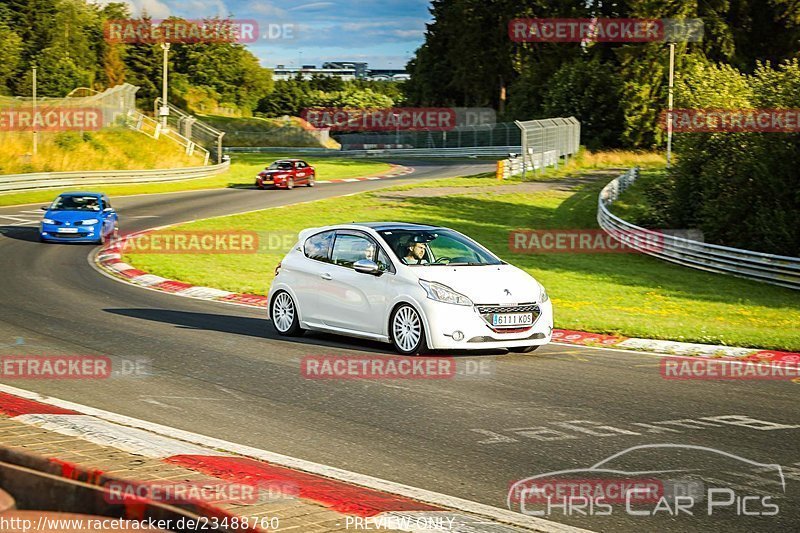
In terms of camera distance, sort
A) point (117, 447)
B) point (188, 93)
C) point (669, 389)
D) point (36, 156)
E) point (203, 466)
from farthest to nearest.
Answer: point (188, 93)
point (36, 156)
point (669, 389)
point (117, 447)
point (203, 466)

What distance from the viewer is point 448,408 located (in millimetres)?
10133

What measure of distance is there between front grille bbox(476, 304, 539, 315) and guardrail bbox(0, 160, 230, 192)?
35103mm

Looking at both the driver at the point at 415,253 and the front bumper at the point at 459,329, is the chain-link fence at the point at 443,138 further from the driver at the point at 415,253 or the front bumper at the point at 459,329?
the front bumper at the point at 459,329

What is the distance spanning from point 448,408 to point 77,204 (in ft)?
76.6

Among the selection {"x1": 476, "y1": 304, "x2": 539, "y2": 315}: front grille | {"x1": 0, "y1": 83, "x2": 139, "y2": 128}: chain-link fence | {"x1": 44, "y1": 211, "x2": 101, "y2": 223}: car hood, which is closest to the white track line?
{"x1": 476, "y1": 304, "x2": 539, "y2": 315}: front grille

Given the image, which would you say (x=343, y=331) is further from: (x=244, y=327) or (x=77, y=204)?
(x=77, y=204)

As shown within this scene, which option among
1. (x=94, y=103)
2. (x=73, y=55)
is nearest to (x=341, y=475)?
→ (x=94, y=103)

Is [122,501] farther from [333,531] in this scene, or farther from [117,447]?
[117,447]

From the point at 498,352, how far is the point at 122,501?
8436 millimetres

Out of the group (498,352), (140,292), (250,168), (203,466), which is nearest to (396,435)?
(203,466)

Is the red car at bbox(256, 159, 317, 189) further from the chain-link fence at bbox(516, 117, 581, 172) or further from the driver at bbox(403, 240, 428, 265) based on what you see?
the driver at bbox(403, 240, 428, 265)

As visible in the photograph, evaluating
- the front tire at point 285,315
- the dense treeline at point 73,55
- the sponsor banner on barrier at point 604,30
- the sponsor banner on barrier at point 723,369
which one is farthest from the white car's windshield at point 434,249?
the dense treeline at point 73,55

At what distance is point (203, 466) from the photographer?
7270mm

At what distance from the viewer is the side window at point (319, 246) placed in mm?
14953
